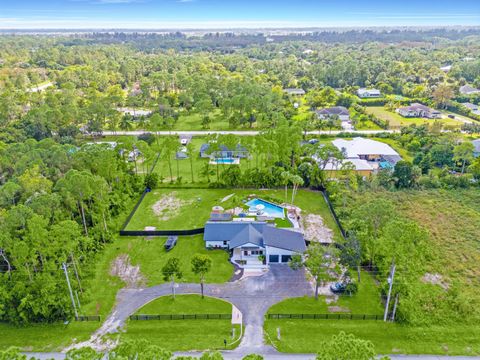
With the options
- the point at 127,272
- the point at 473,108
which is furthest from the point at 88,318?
the point at 473,108

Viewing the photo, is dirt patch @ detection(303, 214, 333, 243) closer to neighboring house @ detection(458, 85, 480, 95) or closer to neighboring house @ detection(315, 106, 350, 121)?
neighboring house @ detection(315, 106, 350, 121)

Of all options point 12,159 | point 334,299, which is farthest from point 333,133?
point 12,159

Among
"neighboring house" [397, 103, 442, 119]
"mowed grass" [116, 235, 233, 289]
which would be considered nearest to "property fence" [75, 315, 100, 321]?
"mowed grass" [116, 235, 233, 289]

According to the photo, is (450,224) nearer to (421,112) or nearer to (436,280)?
(436,280)

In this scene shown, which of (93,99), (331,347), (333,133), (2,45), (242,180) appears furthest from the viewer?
(2,45)

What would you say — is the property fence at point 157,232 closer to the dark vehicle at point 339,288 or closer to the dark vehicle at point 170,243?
the dark vehicle at point 170,243

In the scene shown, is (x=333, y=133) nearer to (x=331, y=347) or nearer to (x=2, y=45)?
(x=331, y=347)
